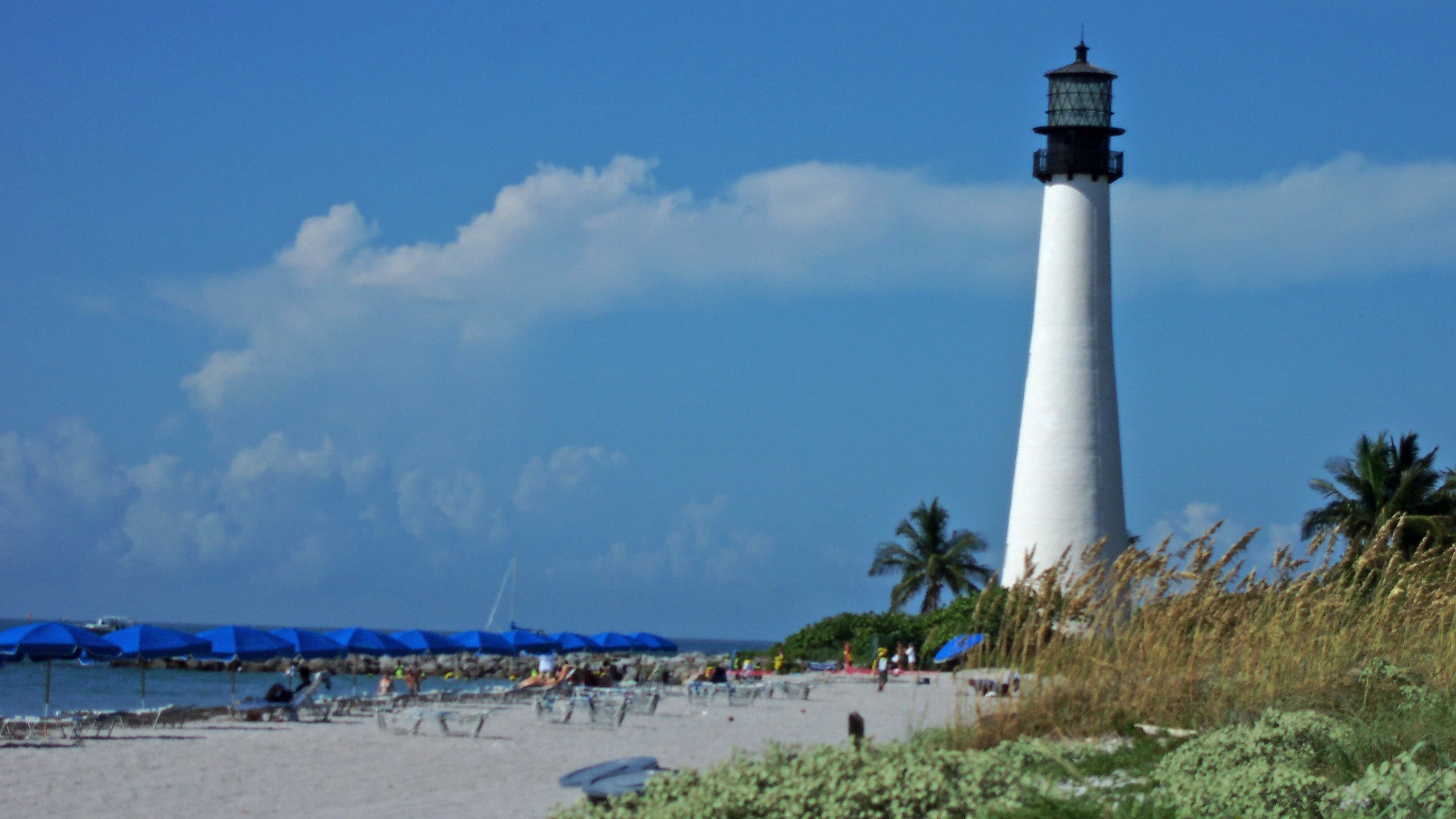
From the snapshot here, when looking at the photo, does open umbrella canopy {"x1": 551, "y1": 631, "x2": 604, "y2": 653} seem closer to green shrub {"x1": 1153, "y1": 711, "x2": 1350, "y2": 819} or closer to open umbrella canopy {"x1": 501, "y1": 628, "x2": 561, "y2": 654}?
open umbrella canopy {"x1": 501, "y1": 628, "x2": 561, "y2": 654}

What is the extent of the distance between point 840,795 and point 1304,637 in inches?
222

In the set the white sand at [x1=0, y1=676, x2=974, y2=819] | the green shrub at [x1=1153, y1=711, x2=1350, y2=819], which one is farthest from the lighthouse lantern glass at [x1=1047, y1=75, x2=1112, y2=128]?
the green shrub at [x1=1153, y1=711, x2=1350, y2=819]

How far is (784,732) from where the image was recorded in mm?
20922

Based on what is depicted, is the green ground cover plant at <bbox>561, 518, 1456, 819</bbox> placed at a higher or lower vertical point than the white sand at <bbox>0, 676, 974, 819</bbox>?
higher

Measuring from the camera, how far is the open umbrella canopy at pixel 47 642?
21453 mm

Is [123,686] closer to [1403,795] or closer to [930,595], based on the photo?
[930,595]

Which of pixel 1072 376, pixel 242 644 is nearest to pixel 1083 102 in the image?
pixel 1072 376

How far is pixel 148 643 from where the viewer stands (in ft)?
78.5

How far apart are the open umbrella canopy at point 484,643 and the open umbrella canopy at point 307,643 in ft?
26.1

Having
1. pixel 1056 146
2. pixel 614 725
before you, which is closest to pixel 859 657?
pixel 1056 146

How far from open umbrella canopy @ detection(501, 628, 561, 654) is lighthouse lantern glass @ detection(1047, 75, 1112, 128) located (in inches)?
774

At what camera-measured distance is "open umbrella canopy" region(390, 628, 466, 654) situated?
113 feet

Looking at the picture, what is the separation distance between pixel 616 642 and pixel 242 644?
787 inches

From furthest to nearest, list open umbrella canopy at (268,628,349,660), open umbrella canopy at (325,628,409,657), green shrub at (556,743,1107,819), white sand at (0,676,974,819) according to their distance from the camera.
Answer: open umbrella canopy at (325,628,409,657) → open umbrella canopy at (268,628,349,660) → white sand at (0,676,974,819) → green shrub at (556,743,1107,819)
